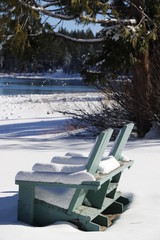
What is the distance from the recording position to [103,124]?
43.0 ft

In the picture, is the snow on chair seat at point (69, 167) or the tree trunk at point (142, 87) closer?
the snow on chair seat at point (69, 167)

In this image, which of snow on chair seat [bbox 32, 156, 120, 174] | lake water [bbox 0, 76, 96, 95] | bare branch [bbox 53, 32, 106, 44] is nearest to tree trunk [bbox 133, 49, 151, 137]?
bare branch [bbox 53, 32, 106, 44]

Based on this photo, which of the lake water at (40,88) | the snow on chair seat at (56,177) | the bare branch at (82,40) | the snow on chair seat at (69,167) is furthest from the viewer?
the lake water at (40,88)

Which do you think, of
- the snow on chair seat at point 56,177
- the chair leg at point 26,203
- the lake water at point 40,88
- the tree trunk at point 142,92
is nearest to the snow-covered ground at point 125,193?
the chair leg at point 26,203

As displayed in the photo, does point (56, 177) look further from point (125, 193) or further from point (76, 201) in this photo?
point (125, 193)

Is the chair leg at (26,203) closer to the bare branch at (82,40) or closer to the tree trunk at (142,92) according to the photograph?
the tree trunk at (142,92)

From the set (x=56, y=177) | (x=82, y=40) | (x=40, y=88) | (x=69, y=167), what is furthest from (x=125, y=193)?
(x=40, y=88)

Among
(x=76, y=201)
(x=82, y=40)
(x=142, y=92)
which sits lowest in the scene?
(x=142, y=92)

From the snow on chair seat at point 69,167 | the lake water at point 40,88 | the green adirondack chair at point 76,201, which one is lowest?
the lake water at point 40,88

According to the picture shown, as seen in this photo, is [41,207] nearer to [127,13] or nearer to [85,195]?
[85,195]

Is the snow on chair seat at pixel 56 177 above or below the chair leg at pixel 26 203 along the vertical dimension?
above

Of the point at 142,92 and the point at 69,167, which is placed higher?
the point at 69,167

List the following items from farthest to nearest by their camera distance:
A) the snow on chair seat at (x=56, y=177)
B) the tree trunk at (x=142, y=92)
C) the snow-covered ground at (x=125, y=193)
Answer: the tree trunk at (x=142, y=92) < the snow on chair seat at (x=56, y=177) < the snow-covered ground at (x=125, y=193)

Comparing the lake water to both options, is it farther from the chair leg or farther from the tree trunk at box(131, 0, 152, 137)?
the chair leg
